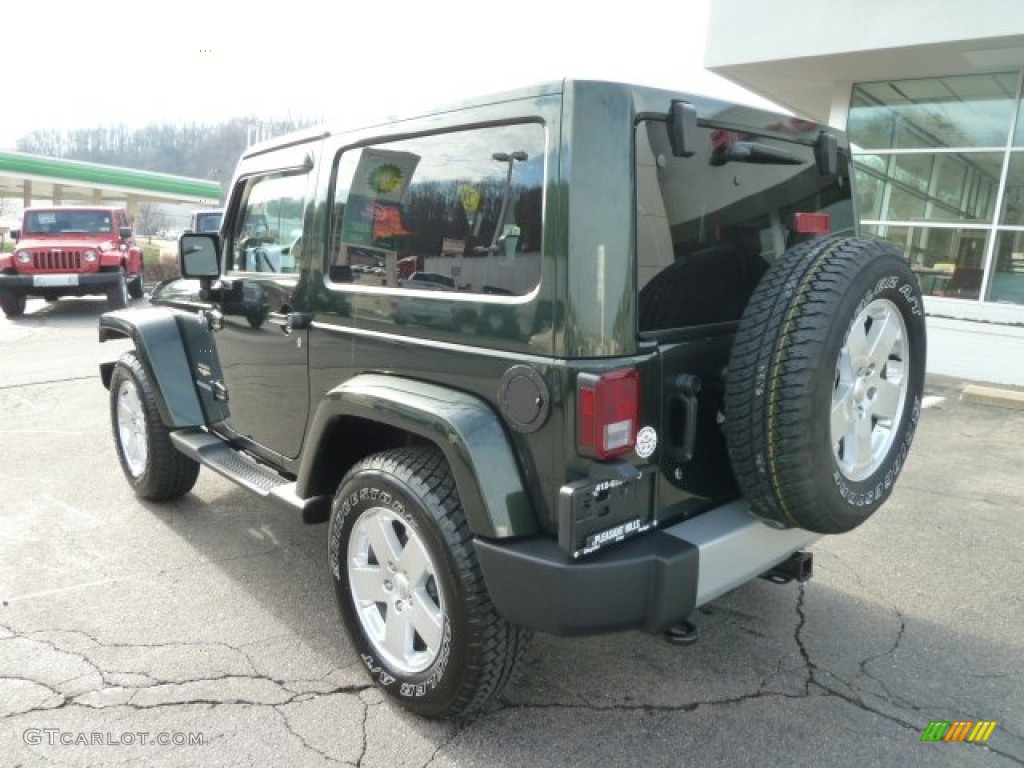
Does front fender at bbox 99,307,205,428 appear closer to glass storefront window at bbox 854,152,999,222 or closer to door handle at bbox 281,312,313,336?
door handle at bbox 281,312,313,336

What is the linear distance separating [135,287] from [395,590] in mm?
14766

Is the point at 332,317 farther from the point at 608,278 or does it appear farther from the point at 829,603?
the point at 829,603

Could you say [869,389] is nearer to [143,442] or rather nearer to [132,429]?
[143,442]

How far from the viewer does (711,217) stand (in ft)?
8.03

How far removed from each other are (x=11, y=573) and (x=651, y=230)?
329 centimetres

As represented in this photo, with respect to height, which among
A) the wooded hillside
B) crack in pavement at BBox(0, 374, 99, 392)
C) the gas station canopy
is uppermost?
the wooded hillside

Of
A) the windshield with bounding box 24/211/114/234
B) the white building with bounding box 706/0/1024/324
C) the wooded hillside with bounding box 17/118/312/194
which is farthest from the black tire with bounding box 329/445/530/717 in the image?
the wooded hillside with bounding box 17/118/312/194

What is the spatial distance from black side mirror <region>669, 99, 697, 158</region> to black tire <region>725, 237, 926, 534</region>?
46 centimetres

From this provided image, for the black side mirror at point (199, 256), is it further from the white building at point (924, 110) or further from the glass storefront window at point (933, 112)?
the glass storefront window at point (933, 112)

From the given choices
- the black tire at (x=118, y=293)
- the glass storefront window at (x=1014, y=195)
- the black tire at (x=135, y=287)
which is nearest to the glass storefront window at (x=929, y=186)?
the glass storefront window at (x=1014, y=195)

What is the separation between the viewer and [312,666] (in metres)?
2.82

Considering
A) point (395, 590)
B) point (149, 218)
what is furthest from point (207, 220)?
point (149, 218)

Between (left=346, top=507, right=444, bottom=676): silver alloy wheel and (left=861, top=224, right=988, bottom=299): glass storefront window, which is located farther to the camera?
(left=861, top=224, right=988, bottom=299): glass storefront window

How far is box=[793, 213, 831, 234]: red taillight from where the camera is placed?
2.76 metres
